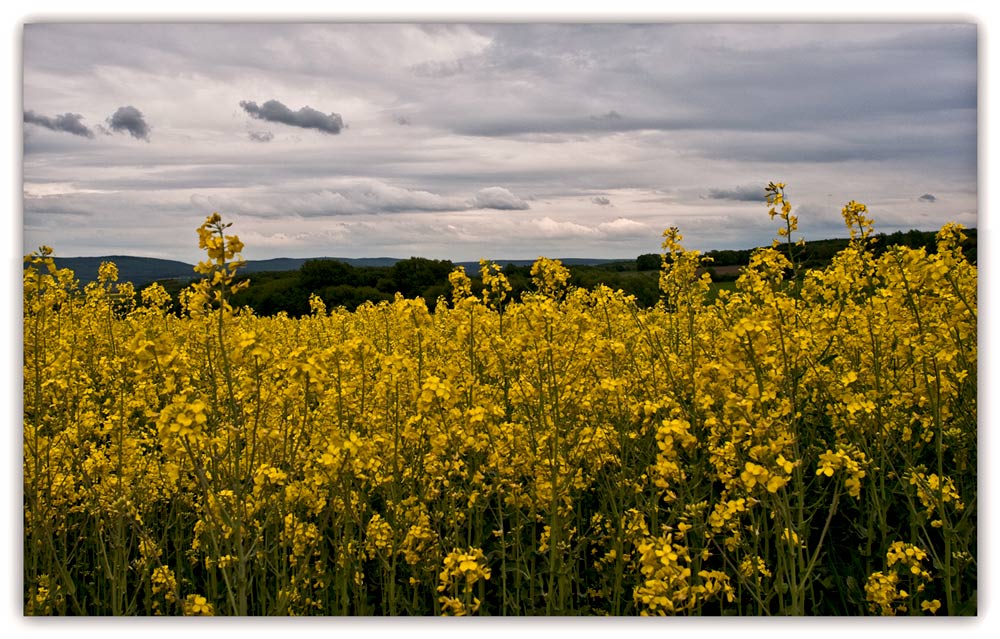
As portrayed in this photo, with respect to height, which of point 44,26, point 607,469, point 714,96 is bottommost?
point 607,469

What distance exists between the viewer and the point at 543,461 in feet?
11.2

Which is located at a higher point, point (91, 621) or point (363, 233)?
point (363, 233)

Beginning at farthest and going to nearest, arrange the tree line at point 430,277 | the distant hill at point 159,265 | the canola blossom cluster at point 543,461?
the distant hill at point 159,265, the tree line at point 430,277, the canola blossom cluster at point 543,461

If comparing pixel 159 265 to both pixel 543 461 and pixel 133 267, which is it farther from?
pixel 543 461

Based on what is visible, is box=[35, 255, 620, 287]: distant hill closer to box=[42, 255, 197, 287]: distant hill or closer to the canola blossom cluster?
box=[42, 255, 197, 287]: distant hill

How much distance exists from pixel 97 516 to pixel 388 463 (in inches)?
54.4

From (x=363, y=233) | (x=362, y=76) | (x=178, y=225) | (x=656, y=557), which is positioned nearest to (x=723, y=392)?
(x=656, y=557)

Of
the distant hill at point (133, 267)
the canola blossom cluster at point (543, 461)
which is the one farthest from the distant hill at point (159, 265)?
the canola blossom cluster at point (543, 461)

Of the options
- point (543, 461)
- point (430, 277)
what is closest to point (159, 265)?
point (430, 277)

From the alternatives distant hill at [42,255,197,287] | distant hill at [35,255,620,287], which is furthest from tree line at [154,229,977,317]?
distant hill at [42,255,197,287]

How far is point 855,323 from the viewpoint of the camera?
13.0 ft

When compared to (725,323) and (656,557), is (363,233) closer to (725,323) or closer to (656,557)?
(725,323)

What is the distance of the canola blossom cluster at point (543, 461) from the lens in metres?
3.13

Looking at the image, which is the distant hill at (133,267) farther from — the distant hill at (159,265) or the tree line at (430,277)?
the tree line at (430,277)
